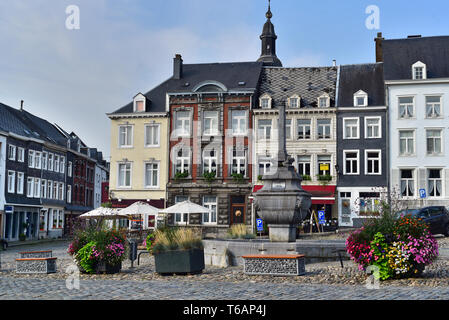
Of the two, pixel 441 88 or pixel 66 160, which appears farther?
pixel 66 160

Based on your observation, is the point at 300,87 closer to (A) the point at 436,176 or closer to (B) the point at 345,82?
(B) the point at 345,82

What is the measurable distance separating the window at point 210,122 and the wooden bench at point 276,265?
Result: 30614 mm

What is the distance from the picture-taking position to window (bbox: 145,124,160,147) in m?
46.1

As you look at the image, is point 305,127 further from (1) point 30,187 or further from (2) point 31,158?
(1) point 30,187

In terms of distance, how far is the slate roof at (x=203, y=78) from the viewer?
4588cm

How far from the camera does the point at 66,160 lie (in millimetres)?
60250

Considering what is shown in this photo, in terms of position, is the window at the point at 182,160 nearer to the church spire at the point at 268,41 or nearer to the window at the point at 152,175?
the window at the point at 152,175

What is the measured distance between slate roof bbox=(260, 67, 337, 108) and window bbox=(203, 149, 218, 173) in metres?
5.72

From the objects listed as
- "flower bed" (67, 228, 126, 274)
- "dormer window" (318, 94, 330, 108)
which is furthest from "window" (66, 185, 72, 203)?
"flower bed" (67, 228, 126, 274)

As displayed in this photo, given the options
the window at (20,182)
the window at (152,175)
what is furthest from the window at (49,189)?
the window at (152,175)

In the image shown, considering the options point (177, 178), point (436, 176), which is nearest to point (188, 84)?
point (177, 178)

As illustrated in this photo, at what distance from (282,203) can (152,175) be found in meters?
29.0

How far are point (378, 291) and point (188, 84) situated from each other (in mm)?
36900

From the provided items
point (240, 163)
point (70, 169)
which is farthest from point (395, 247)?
point (70, 169)
